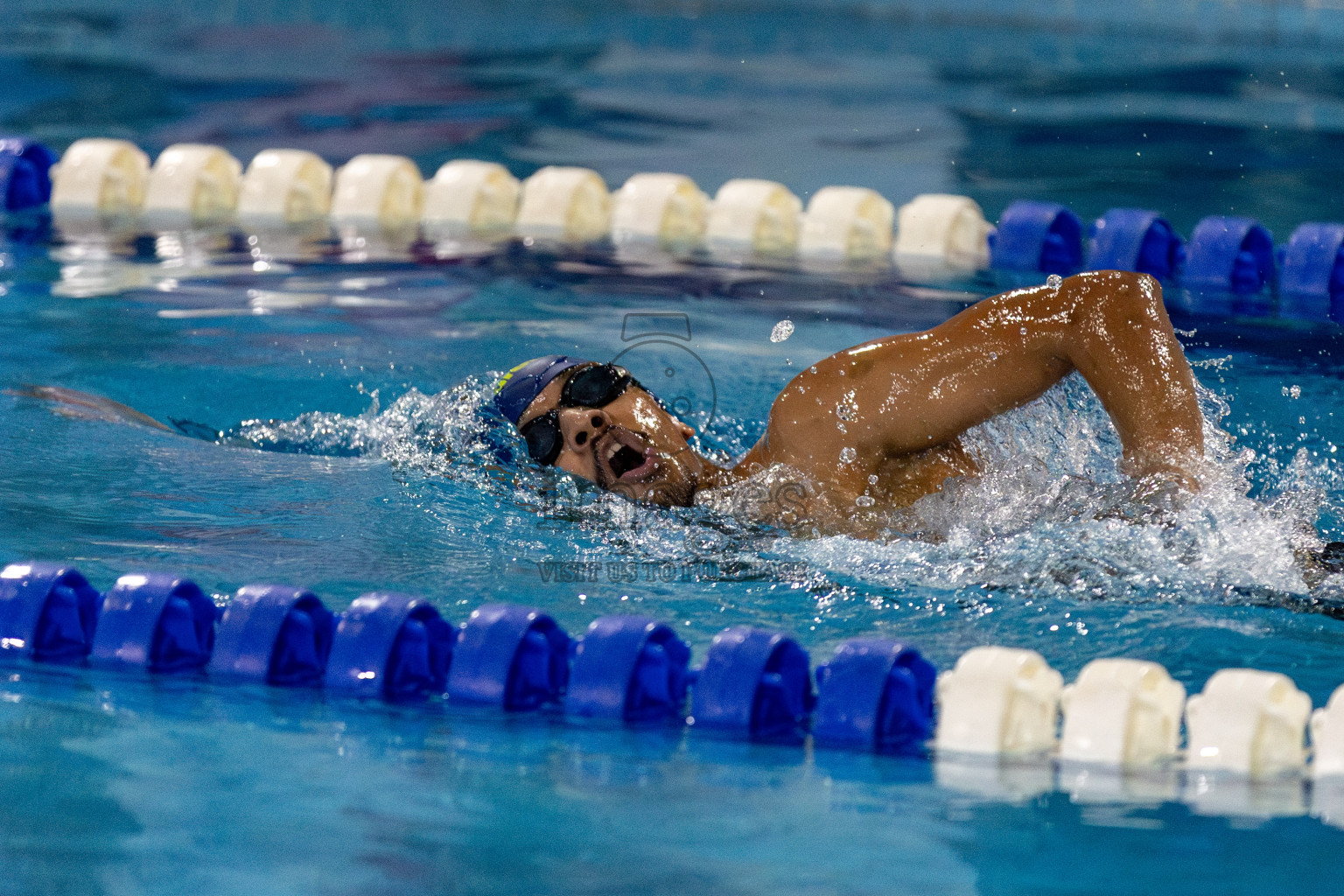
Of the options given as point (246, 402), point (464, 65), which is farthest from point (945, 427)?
point (464, 65)

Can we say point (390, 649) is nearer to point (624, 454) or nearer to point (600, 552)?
point (600, 552)

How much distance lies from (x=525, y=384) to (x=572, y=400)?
15 cm

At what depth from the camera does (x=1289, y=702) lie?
2098 mm

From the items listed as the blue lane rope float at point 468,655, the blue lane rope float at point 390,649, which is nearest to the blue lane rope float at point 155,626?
the blue lane rope float at point 468,655

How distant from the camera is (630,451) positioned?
3.14 metres

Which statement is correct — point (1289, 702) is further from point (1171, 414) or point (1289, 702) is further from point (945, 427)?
point (945, 427)

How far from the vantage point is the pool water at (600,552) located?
189cm

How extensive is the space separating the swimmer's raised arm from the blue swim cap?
0.54m

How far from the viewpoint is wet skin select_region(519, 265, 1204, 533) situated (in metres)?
2.69

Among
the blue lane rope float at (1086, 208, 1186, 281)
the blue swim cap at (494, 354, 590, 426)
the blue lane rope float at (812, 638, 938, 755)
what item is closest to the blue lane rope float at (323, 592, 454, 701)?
the blue lane rope float at (812, 638, 938, 755)

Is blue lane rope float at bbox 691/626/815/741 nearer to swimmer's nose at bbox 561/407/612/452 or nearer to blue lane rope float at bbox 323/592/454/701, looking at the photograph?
blue lane rope float at bbox 323/592/454/701

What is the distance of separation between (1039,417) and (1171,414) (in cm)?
48

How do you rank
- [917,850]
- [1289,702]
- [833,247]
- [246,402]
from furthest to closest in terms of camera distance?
[833,247]
[246,402]
[1289,702]
[917,850]

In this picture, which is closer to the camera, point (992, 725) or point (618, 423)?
point (992, 725)
